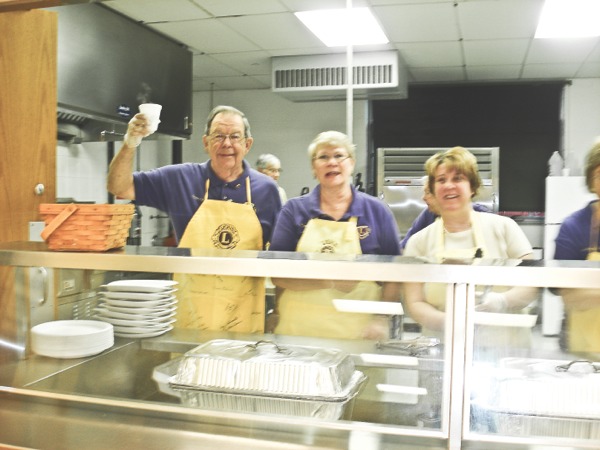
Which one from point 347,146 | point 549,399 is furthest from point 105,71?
point 549,399

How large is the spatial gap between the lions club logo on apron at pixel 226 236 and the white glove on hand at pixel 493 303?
4.20 ft

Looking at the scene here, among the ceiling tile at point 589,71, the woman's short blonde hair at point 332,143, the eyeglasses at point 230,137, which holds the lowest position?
the woman's short blonde hair at point 332,143

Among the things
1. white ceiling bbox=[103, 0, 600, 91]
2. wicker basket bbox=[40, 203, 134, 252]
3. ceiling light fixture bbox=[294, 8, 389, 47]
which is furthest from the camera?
ceiling light fixture bbox=[294, 8, 389, 47]

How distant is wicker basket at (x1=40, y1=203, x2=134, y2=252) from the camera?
1.52 meters

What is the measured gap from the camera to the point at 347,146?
7.46 feet

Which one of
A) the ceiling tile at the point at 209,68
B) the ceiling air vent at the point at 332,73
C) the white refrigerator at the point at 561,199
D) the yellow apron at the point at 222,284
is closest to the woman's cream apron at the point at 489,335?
the yellow apron at the point at 222,284

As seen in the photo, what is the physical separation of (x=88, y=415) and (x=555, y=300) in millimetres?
1123

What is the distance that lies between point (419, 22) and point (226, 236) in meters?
2.50

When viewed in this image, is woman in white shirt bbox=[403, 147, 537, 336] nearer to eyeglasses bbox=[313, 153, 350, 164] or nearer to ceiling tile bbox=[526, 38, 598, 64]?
eyeglasses bbox=[313, 153, 350, 164]

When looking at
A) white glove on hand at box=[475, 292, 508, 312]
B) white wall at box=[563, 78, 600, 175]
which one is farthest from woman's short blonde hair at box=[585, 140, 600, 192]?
white wall at box=[563, 78, 600, 175]

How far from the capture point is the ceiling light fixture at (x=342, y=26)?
12.7ft

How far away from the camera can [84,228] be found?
5.03ft

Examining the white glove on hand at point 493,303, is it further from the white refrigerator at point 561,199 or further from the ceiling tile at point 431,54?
the white refrigerator at point 561,199

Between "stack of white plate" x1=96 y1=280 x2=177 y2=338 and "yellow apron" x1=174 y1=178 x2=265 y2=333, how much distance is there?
7 cm
